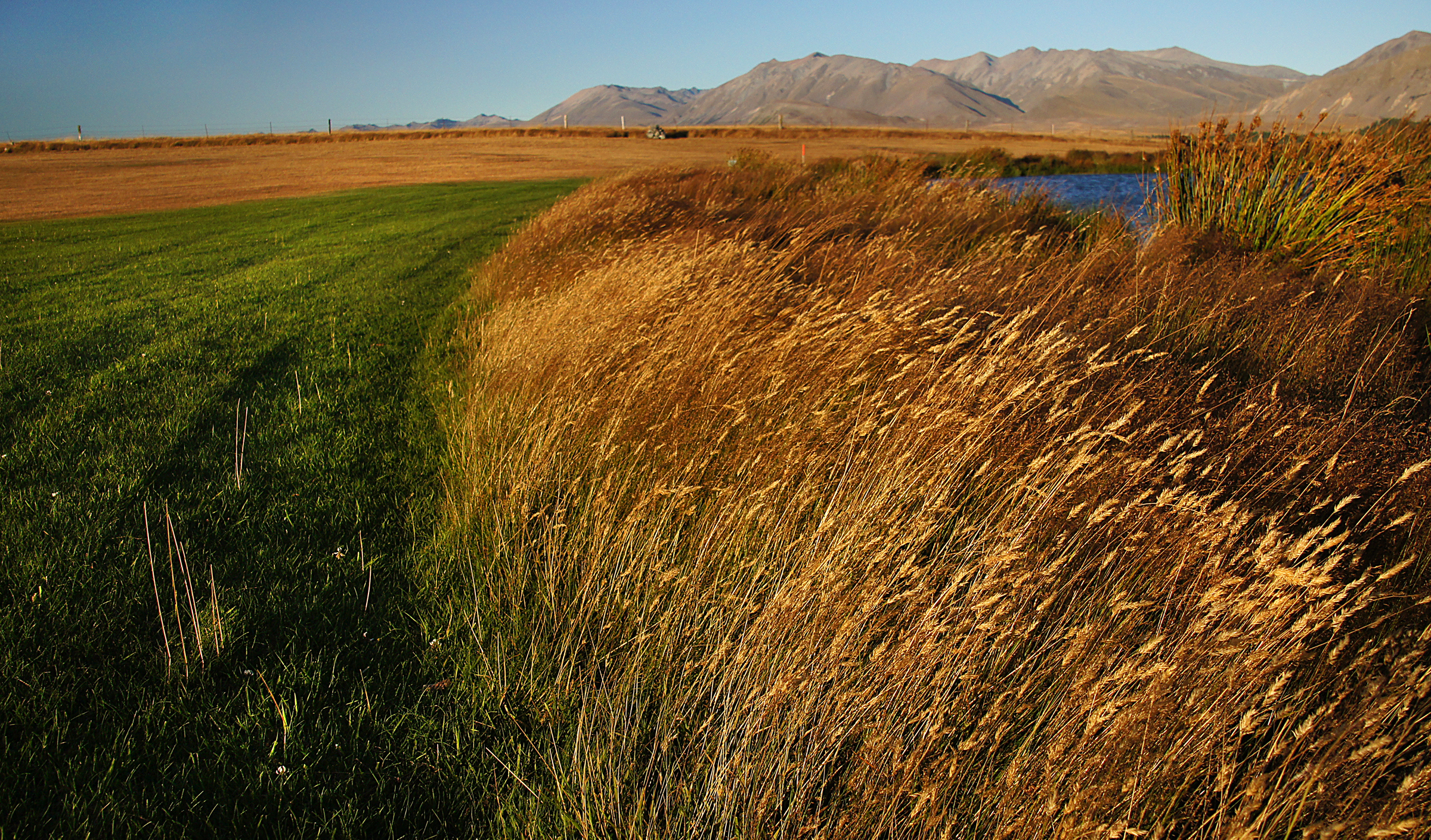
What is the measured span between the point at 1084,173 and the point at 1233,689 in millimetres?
40962

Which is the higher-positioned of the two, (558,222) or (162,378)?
(558,222)

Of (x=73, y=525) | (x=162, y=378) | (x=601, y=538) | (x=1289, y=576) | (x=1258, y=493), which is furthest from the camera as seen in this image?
(x=162, y=378)

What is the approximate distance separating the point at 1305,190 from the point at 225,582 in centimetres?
968

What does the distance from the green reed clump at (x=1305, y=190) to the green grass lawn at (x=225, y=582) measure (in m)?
8.16

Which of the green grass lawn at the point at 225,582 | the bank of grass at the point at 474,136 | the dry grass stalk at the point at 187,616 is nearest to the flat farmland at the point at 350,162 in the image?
the bank of grass at the point at 474,136

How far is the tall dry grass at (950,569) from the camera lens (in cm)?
168

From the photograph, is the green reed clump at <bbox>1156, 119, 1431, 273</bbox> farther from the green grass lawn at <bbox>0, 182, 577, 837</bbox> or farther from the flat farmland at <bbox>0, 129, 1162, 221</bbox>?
the flat farmland at <bbox>0, 129, 1162, 221</bbox>

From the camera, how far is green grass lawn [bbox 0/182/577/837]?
2047 millimetres

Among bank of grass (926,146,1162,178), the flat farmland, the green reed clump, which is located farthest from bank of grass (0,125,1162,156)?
the green reed clump

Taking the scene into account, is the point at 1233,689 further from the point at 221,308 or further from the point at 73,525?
the point at 221,308

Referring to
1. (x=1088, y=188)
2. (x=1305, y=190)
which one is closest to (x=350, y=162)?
(x=1088, y=188)

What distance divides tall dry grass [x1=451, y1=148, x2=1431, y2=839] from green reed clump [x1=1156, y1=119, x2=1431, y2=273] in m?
2.51

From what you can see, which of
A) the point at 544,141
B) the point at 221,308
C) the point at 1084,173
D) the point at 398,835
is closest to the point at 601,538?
the point at 398,835

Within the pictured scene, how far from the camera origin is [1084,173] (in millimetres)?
36031
